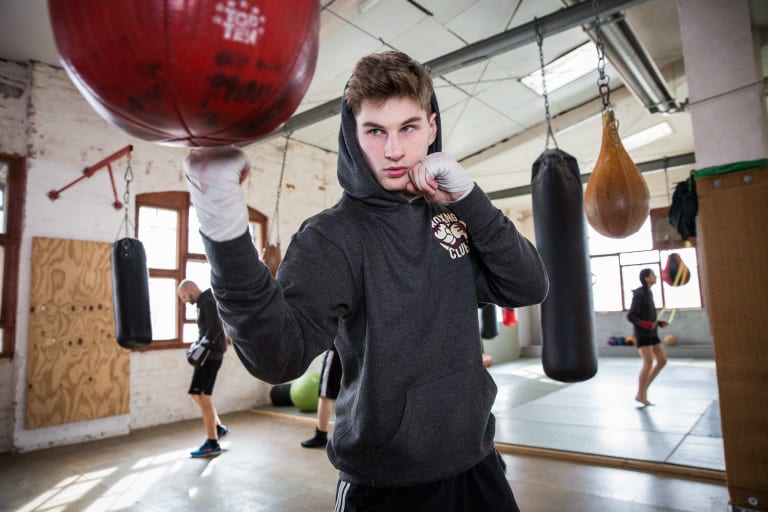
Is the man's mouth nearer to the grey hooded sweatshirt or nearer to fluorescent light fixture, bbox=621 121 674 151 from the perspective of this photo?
the grey hooded sweatshirt

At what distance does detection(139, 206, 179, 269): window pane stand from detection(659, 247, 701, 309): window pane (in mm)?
9678

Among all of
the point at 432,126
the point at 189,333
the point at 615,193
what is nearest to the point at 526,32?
the point at 615,193

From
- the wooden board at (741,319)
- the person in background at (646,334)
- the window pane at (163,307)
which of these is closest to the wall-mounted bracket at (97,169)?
the window pane at (163,307)

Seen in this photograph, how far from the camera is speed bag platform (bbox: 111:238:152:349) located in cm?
367

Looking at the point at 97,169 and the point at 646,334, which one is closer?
the point at 97,169

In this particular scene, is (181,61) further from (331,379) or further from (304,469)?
(331,379)

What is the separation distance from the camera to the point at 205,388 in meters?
4.15

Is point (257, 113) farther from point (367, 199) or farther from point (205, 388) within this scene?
point (205, 388)

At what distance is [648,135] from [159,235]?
27.4 ft

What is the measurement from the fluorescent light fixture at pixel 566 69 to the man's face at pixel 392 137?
249 inches

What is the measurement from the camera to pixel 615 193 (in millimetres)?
2598

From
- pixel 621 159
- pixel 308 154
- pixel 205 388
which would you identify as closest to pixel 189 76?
pixel 621 159

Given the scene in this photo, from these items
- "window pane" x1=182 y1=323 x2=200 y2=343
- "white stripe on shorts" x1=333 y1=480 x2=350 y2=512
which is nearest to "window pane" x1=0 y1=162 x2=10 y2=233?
"window pane" x1=182 y1=323 x2=200 y2=343

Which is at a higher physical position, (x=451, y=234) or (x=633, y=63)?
(x=633, y=63)
